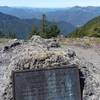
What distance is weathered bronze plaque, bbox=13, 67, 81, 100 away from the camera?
856cm

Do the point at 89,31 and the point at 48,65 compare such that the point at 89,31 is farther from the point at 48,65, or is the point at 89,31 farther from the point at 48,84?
the point at 48,84

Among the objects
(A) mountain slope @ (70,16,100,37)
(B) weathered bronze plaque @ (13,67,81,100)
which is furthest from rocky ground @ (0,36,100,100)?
(A) mountain slope @ (70,16,100,37)

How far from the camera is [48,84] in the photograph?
8656 millimetres

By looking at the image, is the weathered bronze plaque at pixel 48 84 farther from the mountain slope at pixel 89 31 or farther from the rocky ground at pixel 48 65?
the mountain slope at pixel 89 31

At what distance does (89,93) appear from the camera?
8.95m

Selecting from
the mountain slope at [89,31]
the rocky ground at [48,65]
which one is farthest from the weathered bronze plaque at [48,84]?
the mountain slope at [89,31]

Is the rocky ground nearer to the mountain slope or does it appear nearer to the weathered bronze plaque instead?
the weathered bronze plaque

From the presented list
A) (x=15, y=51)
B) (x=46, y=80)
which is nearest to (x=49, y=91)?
(x=46, y=80)

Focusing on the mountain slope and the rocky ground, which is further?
the mountain slope

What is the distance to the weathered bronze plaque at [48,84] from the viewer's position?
28.1ft

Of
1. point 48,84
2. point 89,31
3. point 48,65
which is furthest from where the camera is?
point 89,31

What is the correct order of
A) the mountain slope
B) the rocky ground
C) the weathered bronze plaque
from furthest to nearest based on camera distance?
1. the mountain slope
2. the rocky ground
3. the weathered bronze plaque

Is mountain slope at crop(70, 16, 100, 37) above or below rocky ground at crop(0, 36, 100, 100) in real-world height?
above

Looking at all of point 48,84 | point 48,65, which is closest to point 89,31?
point 48,65
